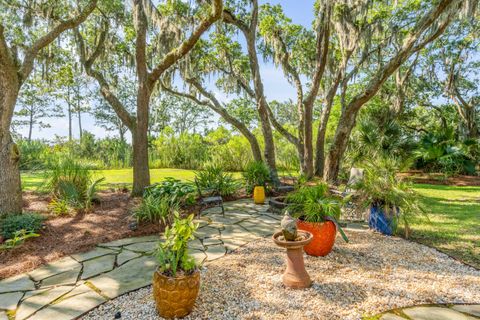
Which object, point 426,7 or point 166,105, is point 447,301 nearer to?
point 426,7

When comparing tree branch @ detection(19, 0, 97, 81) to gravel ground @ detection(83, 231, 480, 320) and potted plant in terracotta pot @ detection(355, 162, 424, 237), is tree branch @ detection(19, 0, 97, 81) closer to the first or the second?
gravel ground @ detection(83, 231, 480, 320)

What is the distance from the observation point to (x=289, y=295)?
2305 millimetres

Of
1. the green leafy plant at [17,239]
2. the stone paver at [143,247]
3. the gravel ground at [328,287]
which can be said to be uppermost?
the green leafy plant at [17,239]

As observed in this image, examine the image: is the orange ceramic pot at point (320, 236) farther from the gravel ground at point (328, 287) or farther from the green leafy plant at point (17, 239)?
the green leafy plant at point (17, 239)

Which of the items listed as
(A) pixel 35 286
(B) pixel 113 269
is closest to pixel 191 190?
(B) pixel 113 269

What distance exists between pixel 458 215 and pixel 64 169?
23.3ft

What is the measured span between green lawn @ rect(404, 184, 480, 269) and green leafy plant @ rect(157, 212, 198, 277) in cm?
292

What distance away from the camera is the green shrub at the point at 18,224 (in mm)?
3609

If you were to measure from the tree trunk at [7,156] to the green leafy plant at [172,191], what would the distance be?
5.80 ft

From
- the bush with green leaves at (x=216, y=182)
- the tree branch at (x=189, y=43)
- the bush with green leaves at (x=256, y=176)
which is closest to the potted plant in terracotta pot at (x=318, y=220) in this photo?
the bush with green leaves at (x=216, y=182)

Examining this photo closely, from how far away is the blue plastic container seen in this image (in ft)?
12.4

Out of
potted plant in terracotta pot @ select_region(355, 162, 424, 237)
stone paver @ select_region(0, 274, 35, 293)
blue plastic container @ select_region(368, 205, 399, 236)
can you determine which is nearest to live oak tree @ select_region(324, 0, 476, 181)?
potted plant in terracotta pot @ select_region(355, 162, 424, 237)

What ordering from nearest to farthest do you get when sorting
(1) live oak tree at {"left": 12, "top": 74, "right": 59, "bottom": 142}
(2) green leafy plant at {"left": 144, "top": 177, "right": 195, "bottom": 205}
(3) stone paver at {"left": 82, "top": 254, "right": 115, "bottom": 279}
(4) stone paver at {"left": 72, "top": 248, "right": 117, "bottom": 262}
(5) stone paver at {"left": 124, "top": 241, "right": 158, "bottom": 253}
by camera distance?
(3) stone paver at {"left": 82, "top": 254, "right": 115, "bottom": 279}, (4) stone paver at {"left": 72, "top": 248, "right": 117, "bottom": 262}, (5) stone paver at {"left": 124, "top": 241, "right": 158, "bottom": 253}, (2) green leafy plant at {"left": 144, "top": 177, "right": 195, "bottom": 205}, (1) live oak tree at {"left": 12, "top": 74, "right": 59, "bottom": 142}

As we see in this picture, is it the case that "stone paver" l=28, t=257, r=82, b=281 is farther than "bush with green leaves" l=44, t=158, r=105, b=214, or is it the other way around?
"bush with green leaves" l=44, t=158, r=105, b=214
